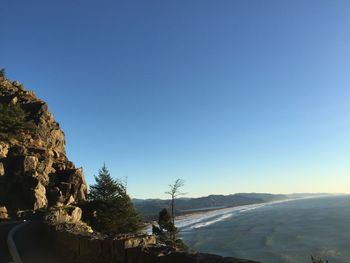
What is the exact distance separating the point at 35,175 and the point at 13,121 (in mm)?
12894

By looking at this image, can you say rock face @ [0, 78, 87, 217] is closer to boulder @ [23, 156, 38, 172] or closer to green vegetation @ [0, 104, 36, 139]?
boulder @ [23, 156, 38, 172]

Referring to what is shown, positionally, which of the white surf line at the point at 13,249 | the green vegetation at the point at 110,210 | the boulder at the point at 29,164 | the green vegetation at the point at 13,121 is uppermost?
the green vegetation at the point at 13,121

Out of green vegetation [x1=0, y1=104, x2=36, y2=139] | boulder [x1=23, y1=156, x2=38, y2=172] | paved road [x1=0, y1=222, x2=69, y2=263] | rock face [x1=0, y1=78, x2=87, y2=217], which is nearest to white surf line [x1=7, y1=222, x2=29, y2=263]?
paved road [x1=0, y1=222, x2=69, y2=263]

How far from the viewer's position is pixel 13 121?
6231cm

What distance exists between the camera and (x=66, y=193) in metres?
54.5

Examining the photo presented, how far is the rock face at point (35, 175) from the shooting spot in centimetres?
5103

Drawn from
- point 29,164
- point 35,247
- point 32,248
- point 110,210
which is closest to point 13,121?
point 29,164

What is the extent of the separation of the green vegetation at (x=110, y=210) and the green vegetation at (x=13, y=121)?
68.7 ft

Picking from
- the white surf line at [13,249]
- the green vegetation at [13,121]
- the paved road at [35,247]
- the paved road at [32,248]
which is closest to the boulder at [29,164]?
the green vegetation at [13,121]

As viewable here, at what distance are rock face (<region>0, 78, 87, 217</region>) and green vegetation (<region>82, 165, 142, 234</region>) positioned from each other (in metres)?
7.67

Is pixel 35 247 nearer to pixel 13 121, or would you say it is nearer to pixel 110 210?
pixel 110 210

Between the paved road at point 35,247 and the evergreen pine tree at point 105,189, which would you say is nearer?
the paved road at point 35,247

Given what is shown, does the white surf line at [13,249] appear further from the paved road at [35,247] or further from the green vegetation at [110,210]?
the green vegetation at [110,210]

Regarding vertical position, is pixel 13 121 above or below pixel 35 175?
above
